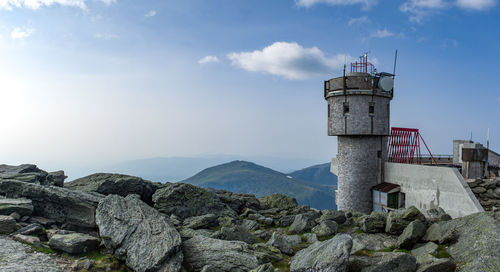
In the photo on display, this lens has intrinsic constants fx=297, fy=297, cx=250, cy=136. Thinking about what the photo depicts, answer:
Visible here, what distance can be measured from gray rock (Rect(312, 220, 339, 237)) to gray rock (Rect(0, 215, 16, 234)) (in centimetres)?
1386

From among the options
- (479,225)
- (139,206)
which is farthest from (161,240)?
(479,225)

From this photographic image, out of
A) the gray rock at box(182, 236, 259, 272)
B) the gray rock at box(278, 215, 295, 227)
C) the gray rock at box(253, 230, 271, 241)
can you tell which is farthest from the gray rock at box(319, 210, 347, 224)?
the gray rock at box(182, 236, 259, 272)

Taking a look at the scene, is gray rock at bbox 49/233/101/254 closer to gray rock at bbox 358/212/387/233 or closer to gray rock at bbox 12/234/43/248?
gray rock at bbox 12/234/43/248

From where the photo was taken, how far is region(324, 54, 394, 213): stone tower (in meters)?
30.3

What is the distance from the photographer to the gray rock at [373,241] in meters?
12.8

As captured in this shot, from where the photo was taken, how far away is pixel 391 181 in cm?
3070

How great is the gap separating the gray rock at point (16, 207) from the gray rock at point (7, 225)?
118 centimetres

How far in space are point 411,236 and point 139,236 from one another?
11238 millimetres

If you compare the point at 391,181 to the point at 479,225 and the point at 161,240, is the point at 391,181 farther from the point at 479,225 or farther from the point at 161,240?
the point at 161,240

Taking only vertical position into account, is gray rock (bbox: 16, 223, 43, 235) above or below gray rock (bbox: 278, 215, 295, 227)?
above

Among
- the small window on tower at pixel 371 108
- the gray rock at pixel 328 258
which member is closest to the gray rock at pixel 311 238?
the gray rock at pixel 328 258

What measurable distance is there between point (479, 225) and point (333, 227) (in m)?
6.59

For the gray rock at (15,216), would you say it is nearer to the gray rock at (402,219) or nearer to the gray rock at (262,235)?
the gray rock at (262,235)

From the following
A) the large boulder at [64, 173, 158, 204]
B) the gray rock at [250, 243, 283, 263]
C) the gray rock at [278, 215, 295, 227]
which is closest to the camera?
the gray rock at [250, 243, 283, 263]
